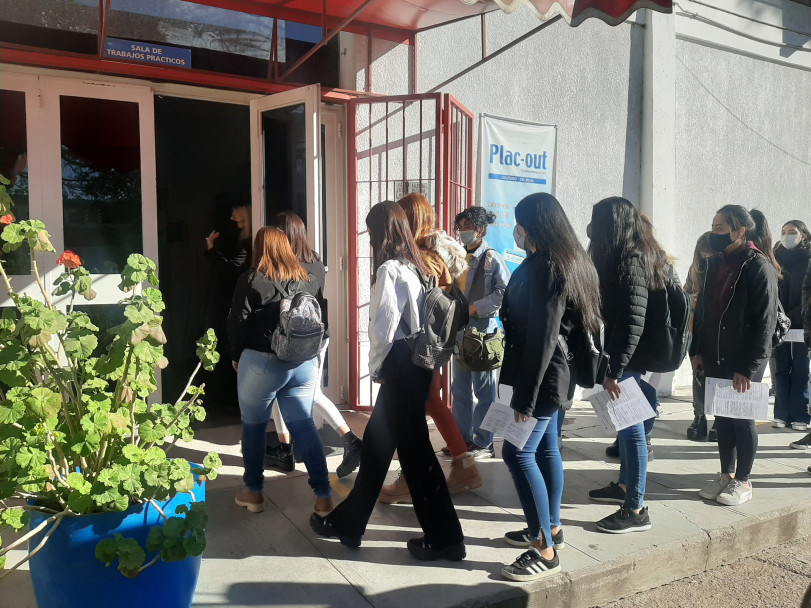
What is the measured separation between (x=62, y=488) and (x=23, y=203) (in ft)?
9.03

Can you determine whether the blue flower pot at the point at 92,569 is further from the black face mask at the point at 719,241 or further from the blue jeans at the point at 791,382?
the blue jeans at the point at 791,382

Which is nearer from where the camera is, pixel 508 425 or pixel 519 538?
pixel 508 425

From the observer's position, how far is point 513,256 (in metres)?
6.53

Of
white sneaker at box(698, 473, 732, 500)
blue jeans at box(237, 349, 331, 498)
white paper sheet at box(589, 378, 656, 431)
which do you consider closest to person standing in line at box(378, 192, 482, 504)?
blue jeans at box(237, 349, 331, 498)

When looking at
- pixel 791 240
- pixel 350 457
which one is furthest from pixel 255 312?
pixel 791 240

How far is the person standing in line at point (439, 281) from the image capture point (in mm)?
3785

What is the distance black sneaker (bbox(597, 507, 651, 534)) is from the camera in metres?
3.71

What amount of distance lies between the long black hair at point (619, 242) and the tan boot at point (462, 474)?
1.40 m

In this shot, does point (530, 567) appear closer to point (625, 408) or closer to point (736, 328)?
point (625, 408)

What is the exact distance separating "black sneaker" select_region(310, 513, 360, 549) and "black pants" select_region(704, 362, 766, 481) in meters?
2.37

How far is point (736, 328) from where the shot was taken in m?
4.07

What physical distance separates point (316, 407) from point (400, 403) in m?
1.38

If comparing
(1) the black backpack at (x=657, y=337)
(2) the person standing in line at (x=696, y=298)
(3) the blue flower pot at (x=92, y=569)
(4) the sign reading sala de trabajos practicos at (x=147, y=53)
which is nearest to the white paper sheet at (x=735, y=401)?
(1) the black backpack at (x=657, y=337)

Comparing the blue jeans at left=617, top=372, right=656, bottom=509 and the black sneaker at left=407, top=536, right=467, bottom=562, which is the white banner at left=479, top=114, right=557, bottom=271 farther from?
the black sneaker at left=407, top=536, right=467, bottom=562
